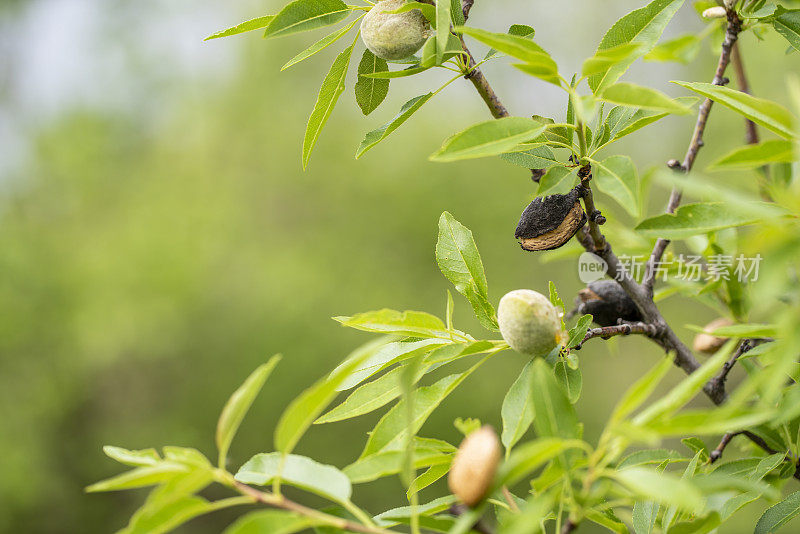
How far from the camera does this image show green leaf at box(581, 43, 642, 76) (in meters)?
0.33

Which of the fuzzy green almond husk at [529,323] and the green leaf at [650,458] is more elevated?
Result: the fuzzy green almond husk at [529,323]

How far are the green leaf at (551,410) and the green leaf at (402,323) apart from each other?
92mm

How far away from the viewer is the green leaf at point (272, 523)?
276mm

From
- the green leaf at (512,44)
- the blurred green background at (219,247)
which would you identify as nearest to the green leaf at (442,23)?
the green leaf at (512,44)

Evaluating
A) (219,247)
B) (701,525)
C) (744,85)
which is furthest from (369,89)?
(219,247)

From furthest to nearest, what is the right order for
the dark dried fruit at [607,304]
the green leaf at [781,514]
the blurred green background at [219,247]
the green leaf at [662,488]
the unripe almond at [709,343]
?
the blurred green background at [219,247]
the unripe almond at [709,343]
the dark dried fruit at [607,304]
the green leaf at [781,514]
the green leaf at [662,488]

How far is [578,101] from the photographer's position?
33 centimetres

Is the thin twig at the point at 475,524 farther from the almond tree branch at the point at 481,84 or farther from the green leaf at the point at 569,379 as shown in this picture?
the almond tree branch at the point at 481,84

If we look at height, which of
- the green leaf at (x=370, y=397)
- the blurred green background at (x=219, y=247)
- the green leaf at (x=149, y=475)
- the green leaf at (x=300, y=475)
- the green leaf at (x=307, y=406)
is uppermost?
the green leaf at (x=307, y=406)

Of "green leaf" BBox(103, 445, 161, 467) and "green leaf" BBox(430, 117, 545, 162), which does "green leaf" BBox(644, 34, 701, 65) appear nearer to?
"green leaf" BBox(430, 117, 545, 162)

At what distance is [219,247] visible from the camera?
452 cm

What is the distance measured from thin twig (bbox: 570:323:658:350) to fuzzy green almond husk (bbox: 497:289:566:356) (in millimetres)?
27

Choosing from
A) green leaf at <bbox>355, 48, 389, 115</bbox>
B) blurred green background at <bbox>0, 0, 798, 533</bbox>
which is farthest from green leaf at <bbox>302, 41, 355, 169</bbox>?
blurred green background at <bbox>0, 0, 798, 533</bbox>

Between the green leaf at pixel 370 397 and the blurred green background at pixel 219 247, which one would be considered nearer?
the green leaf at pixel 370 397
